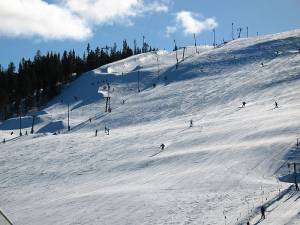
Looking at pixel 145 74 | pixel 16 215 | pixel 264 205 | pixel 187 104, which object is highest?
pixel 145 74

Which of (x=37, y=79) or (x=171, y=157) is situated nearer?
(x=171, y=157)

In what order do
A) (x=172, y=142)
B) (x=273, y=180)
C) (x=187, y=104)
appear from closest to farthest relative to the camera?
(x=273, y=180) → (x=172, y=142) → (x=187, y=104)

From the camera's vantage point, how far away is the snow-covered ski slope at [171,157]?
81.0 feet

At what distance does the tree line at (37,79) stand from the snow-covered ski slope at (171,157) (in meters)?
10.4

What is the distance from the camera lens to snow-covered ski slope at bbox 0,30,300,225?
24.7m

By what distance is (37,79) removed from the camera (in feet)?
307

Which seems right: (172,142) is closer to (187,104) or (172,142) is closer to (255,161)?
(255,161)

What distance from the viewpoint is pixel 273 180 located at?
2641 cm

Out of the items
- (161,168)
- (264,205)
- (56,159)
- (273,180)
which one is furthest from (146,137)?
(264,205)

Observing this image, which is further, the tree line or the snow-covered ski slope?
the tree line

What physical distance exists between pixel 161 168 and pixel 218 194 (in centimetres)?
856

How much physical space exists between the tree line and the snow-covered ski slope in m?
10.4

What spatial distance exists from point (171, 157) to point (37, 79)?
63419mm

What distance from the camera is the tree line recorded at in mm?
87375
